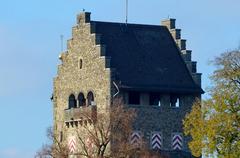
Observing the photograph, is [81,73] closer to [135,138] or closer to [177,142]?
[135,138]

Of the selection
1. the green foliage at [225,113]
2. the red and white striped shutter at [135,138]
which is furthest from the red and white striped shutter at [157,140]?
the green foliage at [225,113]

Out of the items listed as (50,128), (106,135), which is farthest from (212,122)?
(50,128)

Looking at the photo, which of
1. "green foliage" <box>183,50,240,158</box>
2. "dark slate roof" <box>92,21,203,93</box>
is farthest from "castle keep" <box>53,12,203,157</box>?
"green foliage" <box>183,50,240,158</box>

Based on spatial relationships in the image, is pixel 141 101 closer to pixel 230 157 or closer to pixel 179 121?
pixel 179 121

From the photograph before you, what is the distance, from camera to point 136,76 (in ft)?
457

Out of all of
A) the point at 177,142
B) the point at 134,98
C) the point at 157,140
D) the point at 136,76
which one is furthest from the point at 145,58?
the point at 177,142

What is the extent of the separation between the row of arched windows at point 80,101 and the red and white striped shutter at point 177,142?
6025 mm

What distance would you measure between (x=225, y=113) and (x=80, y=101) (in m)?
26.9

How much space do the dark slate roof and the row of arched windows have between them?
9.88 ft

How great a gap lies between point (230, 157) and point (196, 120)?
4.31 meters


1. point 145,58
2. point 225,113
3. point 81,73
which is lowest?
point 225,113

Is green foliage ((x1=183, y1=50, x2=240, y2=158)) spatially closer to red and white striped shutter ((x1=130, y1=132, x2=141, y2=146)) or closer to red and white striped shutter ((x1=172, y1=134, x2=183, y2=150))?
red and white striped shutter ((x1=130, y1=132, x2=141, y2=146))

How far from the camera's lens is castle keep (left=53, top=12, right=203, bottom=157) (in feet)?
456

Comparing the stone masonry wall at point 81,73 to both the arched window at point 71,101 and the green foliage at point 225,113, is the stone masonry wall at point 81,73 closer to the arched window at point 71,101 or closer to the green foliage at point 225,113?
the arched window at point 71,101
